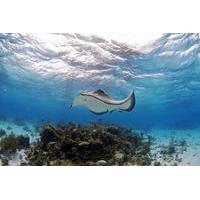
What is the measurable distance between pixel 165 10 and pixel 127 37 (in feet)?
1.45

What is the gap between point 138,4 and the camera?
519 centimetres

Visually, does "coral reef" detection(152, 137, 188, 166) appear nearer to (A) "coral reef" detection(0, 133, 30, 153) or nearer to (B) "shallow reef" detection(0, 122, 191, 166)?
(B) "shallow reef" detection(0, 122, 191, 166)

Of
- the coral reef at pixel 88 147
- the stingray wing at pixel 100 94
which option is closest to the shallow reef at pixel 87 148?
the coral reef at pixel 88 147

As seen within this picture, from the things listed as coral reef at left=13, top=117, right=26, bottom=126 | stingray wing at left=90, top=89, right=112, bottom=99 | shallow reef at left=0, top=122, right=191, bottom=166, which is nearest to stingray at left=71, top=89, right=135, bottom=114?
stingray wing at left=90, top=89, right=112, bottom=99

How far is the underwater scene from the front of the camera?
17.3 feet

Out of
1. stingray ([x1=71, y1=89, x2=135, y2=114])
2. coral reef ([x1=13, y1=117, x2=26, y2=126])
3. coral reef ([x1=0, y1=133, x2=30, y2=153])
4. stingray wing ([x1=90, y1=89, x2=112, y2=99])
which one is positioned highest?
stingray wing ([x1=90, y1=89, x2=112, y2=99])

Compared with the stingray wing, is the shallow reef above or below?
below

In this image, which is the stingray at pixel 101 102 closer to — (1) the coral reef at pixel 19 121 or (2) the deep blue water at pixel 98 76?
(2) the deep blue water at pixel 98 76

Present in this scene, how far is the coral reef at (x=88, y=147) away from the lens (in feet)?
17.3

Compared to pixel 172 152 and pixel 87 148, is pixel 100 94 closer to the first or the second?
pixel 87 148

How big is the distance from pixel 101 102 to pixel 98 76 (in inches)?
9.9

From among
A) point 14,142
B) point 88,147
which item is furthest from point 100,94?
point 14,142
